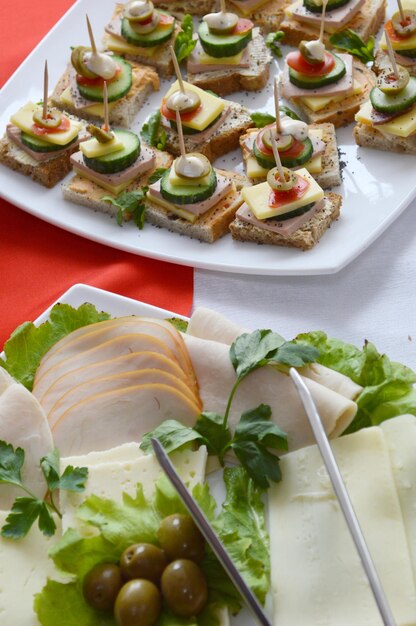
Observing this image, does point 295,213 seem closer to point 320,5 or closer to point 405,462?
point 320,5

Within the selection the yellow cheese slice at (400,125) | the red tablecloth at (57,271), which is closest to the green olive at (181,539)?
the red tablecloth at (57,271)

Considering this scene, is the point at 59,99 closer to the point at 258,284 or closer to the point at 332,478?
the point at 258,284

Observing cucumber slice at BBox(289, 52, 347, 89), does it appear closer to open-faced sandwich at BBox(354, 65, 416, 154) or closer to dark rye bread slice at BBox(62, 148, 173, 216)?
open-faced sandwich at BBox(354, 65, 416, 154)

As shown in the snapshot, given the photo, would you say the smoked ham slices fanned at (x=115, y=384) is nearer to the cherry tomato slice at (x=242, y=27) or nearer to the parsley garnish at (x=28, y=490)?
the parsley garnish at (x=28, y=490)

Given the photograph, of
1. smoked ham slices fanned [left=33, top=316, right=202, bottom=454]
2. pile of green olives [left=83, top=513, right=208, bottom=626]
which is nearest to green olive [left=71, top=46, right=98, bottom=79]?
smoked ham slices fanned [left=33, top=316, right=202, bottom=454]

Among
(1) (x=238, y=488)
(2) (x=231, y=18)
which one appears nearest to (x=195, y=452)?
(1) (x=238, y=488)

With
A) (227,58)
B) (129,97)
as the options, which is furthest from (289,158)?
(129,97)
